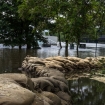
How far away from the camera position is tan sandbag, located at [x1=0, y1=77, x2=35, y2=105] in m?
3.91

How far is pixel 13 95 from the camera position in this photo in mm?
4098

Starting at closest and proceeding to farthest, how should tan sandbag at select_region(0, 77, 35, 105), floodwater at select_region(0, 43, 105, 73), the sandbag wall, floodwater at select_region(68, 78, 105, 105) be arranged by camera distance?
tan sandbag at select_region(0, 77, 35, 105), the sandbag wall, floodwater at select_region(68, 78, 105, 105), floodwater at select_region(0, 43, 105, 73)

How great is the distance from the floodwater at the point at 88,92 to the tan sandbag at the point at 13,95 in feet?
9.43

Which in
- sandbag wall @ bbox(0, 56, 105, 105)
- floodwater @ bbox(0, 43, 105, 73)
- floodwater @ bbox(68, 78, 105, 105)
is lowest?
floodwater @ bbox(68, 78, 105, 105)

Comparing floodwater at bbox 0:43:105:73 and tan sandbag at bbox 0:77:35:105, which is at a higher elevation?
tan sandbag at bbox 0:77:35:105

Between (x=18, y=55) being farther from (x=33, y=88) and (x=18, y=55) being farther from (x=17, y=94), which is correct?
(x=17, y=94)

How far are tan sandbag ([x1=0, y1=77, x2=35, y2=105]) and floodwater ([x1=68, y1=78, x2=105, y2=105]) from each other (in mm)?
2874

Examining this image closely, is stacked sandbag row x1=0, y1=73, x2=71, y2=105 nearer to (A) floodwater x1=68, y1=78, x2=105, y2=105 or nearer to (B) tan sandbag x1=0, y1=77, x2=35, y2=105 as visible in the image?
(B) tan sandbag x1=0, y1=77, x2=35, y2=105

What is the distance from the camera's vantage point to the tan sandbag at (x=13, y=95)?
391 centimetres

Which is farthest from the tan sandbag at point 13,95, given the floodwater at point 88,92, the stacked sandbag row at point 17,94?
the floodwater at point 88,92

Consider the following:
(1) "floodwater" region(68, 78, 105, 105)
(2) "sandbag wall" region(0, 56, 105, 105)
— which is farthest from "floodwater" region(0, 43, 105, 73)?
(1) "floodwater" region(68, 78, 105, 105)

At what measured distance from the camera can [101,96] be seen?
798 cm

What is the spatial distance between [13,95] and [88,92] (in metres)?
4.75

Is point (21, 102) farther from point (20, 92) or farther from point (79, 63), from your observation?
point (79, 63)
